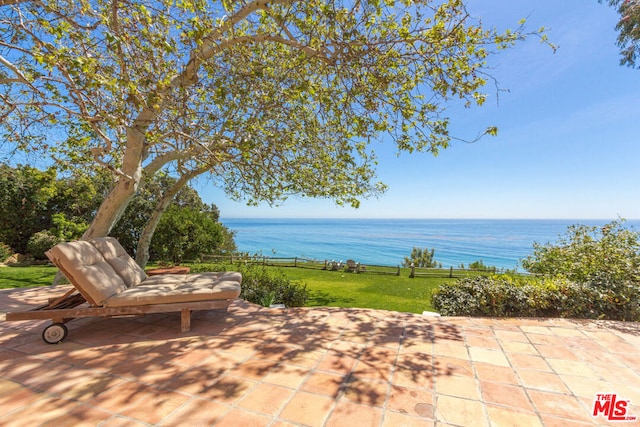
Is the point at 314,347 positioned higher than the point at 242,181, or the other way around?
the point at 242,181

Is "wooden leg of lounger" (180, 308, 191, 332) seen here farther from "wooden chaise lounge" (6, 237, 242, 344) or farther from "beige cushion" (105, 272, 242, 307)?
"beige cushion" (105, 272, 242, 307)

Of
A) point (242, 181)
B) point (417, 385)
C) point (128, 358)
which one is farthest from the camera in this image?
point (242, 181)

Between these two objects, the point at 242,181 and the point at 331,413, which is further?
the point at 242,181

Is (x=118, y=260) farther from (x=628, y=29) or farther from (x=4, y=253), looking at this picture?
(x=628, y=29)

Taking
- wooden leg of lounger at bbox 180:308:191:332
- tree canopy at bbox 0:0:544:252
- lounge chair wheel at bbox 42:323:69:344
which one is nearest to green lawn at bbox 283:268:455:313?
tree canopy at bbox 0:0:544:252

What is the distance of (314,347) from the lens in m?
3.35

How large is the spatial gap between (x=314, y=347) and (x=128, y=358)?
2003 mm

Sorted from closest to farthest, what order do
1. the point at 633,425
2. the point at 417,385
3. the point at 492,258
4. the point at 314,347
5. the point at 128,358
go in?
the point at 633,425, the point at 417,385, the point at 128,358, the point at 314,347, the point at 492,258

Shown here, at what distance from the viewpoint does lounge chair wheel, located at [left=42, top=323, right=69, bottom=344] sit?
10.8 ft

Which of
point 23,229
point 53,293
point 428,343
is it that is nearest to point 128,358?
point 428,343

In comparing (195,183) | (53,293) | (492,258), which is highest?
(195,183)

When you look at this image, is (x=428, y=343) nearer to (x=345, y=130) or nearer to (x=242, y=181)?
(x=345, y=130)

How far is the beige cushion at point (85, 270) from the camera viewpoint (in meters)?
3.29

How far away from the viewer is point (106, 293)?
135 inches
